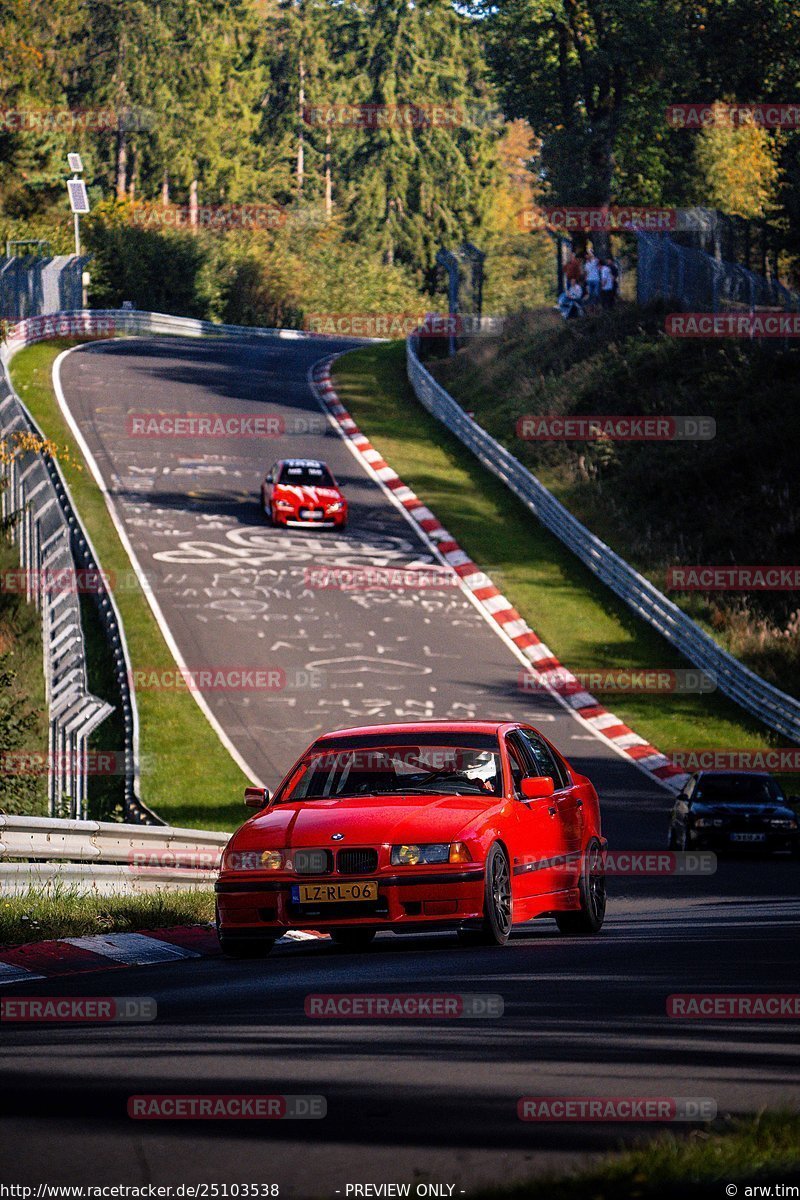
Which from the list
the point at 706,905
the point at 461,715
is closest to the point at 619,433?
the point at 461,715

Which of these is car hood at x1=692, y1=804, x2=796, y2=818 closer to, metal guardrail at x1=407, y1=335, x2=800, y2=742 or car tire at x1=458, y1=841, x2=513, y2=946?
metal guardrail at x1=407, y1=335, x2=800, y2=742

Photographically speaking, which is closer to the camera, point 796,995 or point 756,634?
point 796,995

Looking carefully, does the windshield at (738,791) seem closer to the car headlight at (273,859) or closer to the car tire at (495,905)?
the car tire at (495,905)

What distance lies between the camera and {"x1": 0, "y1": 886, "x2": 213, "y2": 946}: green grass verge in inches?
430

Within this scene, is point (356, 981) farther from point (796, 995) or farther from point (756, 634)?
point (756, 634)

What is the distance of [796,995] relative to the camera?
26.5ft

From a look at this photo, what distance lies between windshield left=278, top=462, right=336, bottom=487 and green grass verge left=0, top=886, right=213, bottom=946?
25411 mm

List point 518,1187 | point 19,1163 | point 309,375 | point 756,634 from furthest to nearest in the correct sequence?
point 309,375, point 756,634, point 19,1163, point 518,1187

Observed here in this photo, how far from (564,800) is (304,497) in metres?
26.4

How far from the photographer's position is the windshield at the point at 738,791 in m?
21.5

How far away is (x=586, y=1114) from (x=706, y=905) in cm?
979

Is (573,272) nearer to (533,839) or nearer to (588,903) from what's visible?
(588,903)

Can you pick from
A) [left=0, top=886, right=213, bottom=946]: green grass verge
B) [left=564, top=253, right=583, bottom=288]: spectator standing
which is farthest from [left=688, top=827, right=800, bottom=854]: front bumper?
[left=564, top=253, right=583, bottom=288]: spectator standing

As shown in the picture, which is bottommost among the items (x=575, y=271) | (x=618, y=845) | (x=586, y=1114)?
(x=618, y=845)
